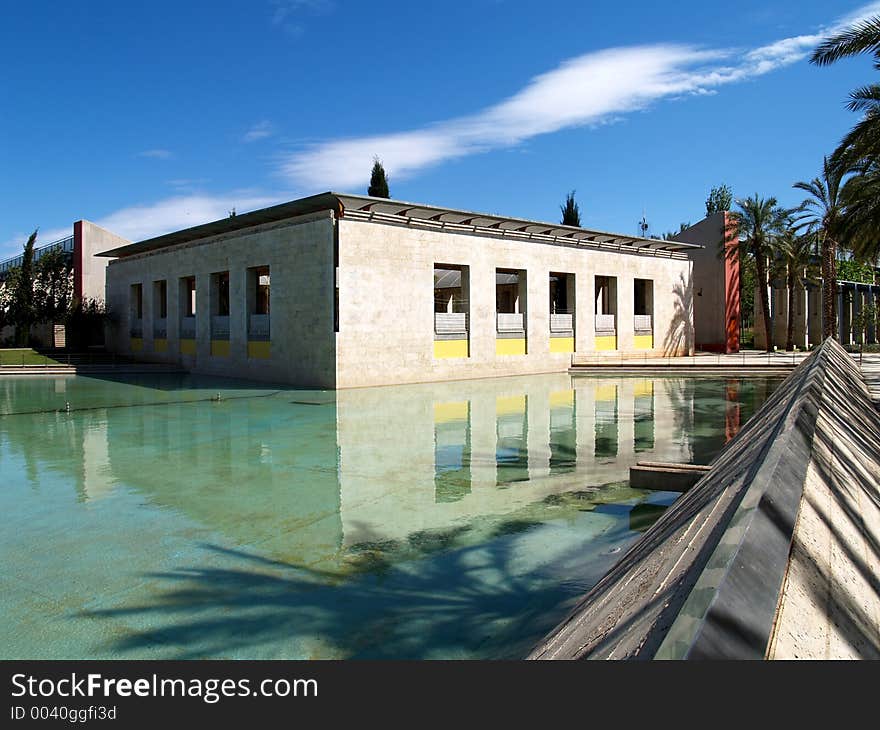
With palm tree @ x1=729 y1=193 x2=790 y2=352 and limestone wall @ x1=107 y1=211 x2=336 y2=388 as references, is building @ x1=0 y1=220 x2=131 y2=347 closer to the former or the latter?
limestone wall @ x1=107 y1=211 x2=336 y2=388

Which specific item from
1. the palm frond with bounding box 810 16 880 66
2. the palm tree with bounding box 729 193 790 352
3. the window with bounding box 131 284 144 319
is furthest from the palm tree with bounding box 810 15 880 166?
the window with bounding box 131 284 144 319

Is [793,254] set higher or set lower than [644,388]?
higher

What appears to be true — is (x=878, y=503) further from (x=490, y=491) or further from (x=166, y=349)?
(x=166, y=349)

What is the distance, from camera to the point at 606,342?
32625 millimetres

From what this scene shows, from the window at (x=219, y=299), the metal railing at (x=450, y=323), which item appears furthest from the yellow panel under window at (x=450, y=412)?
the window at (x=219, y=299)

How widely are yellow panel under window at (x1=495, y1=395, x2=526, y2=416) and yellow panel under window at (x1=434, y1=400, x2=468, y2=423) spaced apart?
83cm

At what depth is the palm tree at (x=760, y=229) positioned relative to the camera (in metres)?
36.3

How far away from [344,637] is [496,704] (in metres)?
2.69

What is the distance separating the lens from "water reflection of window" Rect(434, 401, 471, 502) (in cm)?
836

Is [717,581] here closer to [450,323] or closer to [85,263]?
[450,323]

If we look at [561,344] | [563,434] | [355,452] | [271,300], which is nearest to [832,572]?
[355,452]

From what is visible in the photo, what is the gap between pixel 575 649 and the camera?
2.39m

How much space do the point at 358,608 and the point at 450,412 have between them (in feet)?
38.5

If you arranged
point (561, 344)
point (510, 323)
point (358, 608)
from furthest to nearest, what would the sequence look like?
1. point (561, 344)
2. point (510, 323)
3. point (358, 608)
